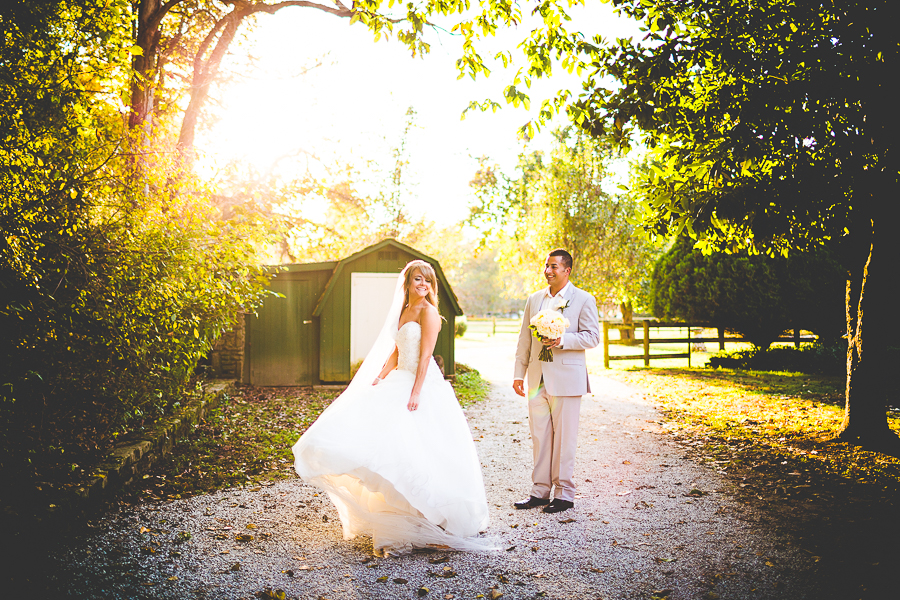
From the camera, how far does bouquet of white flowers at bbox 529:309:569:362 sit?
15.7 feet

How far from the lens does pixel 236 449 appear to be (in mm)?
7039

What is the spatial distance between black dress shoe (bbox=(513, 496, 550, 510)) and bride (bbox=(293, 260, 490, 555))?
0.78 metres

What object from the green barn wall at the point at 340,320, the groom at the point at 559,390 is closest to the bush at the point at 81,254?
the groom at the point at 559,390

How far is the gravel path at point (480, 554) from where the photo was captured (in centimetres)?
345

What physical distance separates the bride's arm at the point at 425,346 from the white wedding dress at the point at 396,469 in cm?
7

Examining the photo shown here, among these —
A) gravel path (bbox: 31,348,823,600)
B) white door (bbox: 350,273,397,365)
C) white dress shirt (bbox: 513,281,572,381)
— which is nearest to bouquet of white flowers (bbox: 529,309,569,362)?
white dress shirt (bbox: 513,281,572,381)

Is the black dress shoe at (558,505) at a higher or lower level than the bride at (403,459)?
lower

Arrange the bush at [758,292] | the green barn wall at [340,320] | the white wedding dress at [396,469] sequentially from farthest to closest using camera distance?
the bush at [758,292] < the green barn wall at [340,320] < the white wedding dress at [396,469]

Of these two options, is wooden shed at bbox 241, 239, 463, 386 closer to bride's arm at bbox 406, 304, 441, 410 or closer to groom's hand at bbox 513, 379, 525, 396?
groom's hand at bbox 513, 379, 525, 396

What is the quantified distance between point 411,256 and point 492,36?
723 centimetres

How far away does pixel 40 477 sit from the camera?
177 inches

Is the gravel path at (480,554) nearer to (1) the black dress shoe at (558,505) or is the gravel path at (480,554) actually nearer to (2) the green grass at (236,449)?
(1) the black dress shoe at (558,505)

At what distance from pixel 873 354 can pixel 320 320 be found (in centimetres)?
1001

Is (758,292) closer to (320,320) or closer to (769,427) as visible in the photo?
(769,427)
